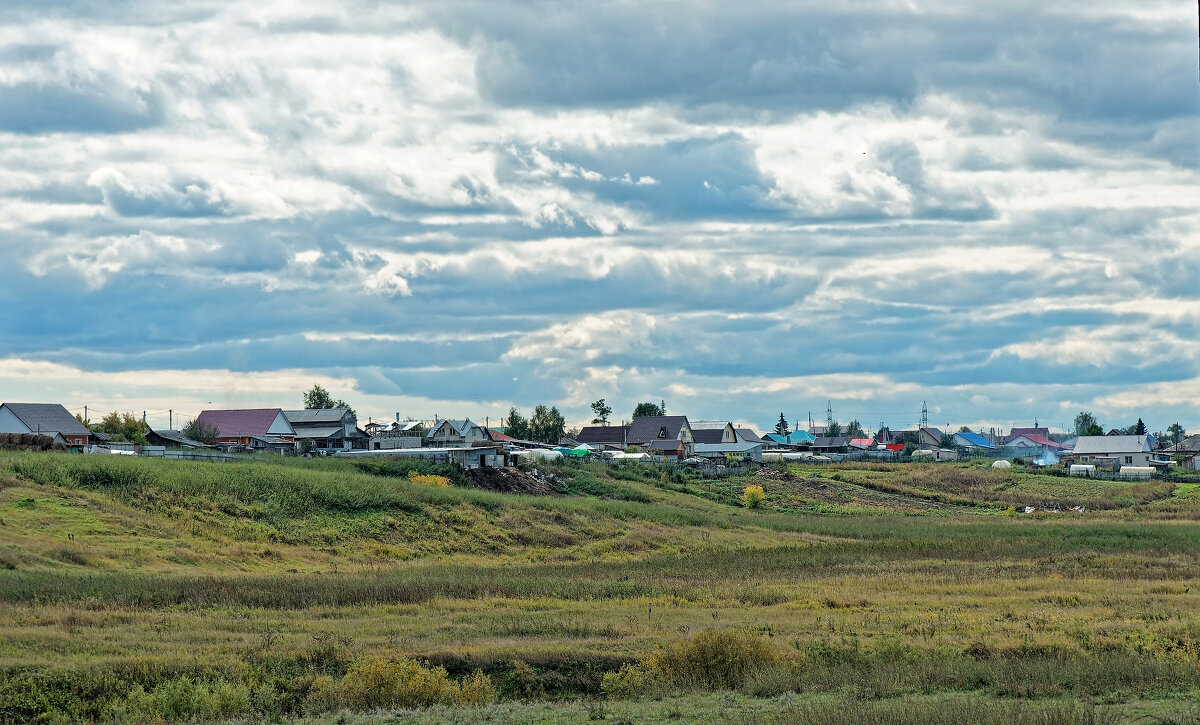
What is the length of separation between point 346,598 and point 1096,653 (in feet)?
71.5

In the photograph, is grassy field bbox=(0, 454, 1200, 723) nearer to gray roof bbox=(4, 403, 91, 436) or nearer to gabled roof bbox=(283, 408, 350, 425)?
gray roof bbox=(4, 403, 91, 436)

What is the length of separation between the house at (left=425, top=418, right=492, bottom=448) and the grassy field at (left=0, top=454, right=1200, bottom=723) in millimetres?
63356

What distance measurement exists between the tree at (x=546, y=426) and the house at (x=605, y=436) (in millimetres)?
9097

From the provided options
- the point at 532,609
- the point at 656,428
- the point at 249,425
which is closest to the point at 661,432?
the point at 656,428

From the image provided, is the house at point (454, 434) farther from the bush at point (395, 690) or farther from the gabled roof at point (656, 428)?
the bush at point (395, 690)

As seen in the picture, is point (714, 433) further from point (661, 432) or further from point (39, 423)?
point (39, 423)

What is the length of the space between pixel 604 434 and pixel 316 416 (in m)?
50.5

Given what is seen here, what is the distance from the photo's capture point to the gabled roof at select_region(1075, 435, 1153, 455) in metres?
162

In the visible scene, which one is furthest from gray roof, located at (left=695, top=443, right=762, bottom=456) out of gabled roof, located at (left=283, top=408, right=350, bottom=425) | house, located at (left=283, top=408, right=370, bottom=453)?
gabled roof, located at (left=283, top=408, right=350, bottom=425)

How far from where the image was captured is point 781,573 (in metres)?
49.1

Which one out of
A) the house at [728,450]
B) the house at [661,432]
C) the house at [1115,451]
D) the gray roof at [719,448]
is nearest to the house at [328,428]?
the house at [661,432]

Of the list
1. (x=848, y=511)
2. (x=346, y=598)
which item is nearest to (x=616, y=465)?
(x=848, y=511)

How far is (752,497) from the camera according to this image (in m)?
102

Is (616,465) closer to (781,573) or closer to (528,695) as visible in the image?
(781,573)
